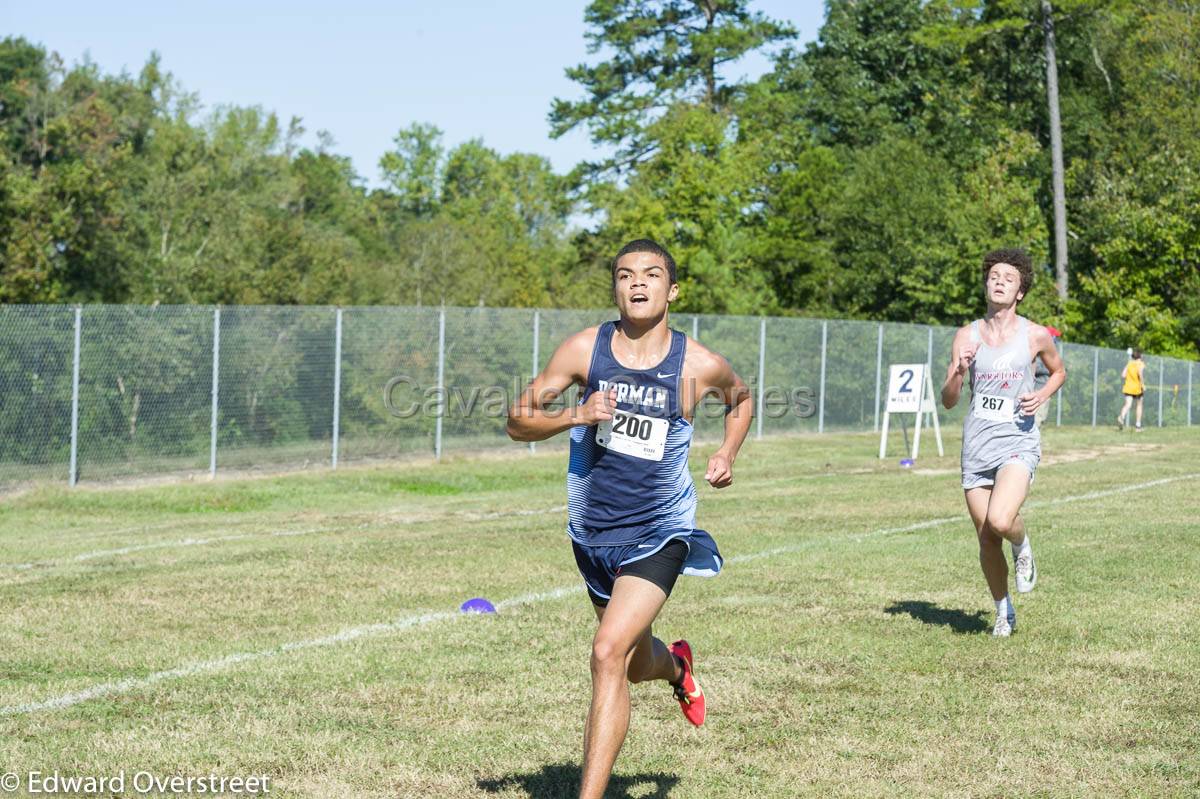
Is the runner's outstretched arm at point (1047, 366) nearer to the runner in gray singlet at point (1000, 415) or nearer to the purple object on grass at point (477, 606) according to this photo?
the runner in gray singlet at point (1000, 415)

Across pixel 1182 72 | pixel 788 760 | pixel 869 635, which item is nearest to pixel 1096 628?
Answer: pixel 869 635

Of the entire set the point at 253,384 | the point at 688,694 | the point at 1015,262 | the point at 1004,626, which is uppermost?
the point at 1015,262

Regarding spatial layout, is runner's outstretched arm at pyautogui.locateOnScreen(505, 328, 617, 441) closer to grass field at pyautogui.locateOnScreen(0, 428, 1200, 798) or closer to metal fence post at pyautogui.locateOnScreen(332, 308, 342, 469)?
grass field at pyautogui.locateOnScreen(0, 428, 1200, 798)

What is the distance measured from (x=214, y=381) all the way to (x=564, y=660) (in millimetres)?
12959

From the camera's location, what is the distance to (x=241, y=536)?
44.2 feet

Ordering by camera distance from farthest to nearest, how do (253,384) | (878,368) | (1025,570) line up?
(878,368) < (253,384) < (1025,570)

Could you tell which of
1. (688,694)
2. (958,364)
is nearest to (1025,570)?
(958,364)

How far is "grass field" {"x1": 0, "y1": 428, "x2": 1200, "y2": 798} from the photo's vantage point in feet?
18.3

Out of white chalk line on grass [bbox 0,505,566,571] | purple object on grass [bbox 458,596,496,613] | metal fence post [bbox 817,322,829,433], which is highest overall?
metal fence post [bbox 817,322,829,433]

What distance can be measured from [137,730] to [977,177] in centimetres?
4441

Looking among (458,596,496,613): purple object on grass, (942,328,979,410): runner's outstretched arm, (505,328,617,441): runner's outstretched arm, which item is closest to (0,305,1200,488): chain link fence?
(458,596,496,613): purple object on grass

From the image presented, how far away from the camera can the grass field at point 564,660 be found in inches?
220

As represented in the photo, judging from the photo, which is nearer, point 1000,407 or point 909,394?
point 1000,407

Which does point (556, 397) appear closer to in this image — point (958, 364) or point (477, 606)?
point (958, 364)
